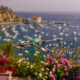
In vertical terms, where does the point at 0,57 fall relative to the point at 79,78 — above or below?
above

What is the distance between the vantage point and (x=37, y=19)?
6328 cm

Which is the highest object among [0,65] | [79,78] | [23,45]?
[0,65]

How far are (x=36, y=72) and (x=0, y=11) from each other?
58.7 m

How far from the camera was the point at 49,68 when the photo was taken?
3.60 meters

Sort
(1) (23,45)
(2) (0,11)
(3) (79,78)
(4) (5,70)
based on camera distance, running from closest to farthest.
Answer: (4) (5,70) < (3) (79,78) < (1) (23,45) < (2) (0,11)

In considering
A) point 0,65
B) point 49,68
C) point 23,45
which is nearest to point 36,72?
point 49,68

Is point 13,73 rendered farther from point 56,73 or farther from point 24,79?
point 56,73

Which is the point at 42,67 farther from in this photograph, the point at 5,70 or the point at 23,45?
the point at 23,45

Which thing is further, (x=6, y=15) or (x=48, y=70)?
(x=6, y=15)

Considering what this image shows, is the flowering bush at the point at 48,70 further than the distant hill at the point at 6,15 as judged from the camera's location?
No

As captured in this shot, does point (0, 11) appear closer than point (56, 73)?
No

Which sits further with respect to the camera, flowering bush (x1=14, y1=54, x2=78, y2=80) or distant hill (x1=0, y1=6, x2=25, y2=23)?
distant hill (x1=0, y1=6, x2=25, y2=23)

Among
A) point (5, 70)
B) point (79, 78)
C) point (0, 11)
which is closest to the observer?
point (5, 70)

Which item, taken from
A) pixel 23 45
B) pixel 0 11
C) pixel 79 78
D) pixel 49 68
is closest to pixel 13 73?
pixel 49 68
